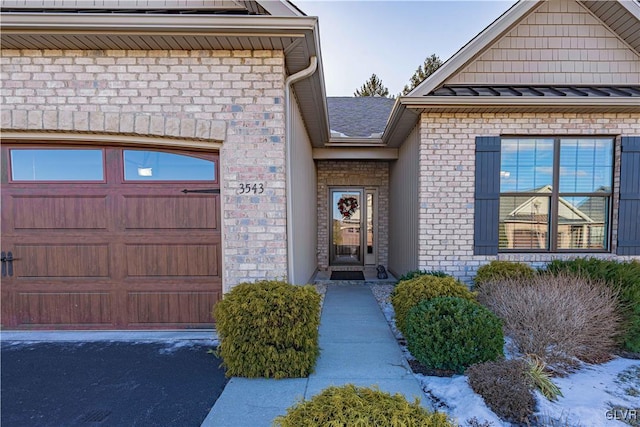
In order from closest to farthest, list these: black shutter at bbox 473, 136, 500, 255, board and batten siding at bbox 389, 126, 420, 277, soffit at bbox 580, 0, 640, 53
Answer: soffit at bbox 580, 0, 640, 53
black shutter at bbox 473, 136, 500, 255
board and batten siding at bbox 389, 126, 420, 277

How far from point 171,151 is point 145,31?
135cm

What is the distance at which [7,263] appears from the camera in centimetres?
402

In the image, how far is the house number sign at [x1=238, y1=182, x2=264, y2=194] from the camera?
3709 millimetres

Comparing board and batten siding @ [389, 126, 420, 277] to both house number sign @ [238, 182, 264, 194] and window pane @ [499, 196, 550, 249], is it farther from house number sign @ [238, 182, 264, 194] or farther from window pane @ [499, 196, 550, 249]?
house number sign @ [238, 182, 264, 194]

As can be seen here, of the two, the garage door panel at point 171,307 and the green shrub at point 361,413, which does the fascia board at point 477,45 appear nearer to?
the garage door panel at point 171,307

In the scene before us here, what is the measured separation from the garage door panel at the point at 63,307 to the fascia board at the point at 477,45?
5.46 m

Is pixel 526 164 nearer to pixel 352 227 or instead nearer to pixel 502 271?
pixel 502 271

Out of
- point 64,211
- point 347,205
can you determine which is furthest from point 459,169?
point 64,211

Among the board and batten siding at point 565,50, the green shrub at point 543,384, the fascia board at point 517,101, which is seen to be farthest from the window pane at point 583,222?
the green shrub at point 543,384

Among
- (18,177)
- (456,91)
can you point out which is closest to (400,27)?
(456,91)

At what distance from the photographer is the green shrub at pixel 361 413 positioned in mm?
1450

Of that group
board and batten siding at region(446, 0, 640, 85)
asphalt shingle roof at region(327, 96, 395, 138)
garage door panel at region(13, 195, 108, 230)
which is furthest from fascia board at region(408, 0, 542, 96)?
garage door panel at region(13, 195, 108, 230)

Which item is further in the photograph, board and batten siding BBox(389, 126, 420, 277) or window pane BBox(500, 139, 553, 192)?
board and batten siding BBox(389, 126, 420, 277)

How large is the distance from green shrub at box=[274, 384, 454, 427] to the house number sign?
253cm
